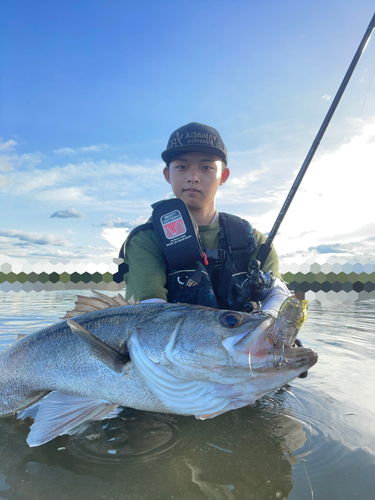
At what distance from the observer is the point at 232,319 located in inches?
70.6

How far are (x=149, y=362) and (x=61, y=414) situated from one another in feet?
2.53

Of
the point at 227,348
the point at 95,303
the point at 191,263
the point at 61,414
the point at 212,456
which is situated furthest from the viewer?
the point at 191,263

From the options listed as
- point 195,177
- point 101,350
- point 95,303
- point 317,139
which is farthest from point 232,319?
point 317,139

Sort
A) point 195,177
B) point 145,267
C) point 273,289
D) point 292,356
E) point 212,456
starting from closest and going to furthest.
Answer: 1. point 292,356
2. point 212,456
3. point 145,267
4. point 273,289
5. point 195,177

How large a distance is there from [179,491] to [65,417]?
93 centimetres

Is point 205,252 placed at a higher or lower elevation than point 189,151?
lower

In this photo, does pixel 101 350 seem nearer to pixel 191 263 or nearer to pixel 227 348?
pixel 227 348

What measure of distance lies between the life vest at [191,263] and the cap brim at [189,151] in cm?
73

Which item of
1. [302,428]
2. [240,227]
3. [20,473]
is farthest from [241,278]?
[20,473]

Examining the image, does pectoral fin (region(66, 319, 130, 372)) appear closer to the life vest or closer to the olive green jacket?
the olive green jacket

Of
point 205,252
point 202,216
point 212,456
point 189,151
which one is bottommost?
point 212,456

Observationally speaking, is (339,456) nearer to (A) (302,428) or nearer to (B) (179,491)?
(A) (302,428)

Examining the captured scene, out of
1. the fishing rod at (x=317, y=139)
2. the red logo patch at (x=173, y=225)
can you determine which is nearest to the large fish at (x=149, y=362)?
the red logo patch at (x=173, y=225)

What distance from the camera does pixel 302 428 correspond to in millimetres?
2309
